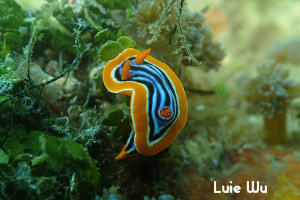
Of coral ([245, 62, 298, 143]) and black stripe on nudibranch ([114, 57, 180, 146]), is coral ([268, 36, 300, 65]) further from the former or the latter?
black stripe on nudibranch ([114, 57, 180, 146])

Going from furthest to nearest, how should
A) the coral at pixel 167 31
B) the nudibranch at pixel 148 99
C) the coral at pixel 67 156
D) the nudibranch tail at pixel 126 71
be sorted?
the coral at pixel 167 31, the nudibranch tail at pixel 126 71, the nudibranch at pixel 148 99, the coral at pixel 67 156

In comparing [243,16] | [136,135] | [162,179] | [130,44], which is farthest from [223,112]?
[243,16]

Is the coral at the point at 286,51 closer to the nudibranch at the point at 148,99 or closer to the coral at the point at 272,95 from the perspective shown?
the coral at the point at 272,95

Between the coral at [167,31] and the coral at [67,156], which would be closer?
the coral at [67,156]

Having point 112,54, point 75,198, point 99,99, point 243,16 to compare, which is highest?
point 243,16

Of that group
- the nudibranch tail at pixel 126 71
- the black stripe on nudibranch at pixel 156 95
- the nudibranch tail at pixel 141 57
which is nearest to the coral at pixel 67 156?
the black stripe on nudibranch at pixel 156 95

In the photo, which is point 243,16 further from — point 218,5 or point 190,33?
point 190,33

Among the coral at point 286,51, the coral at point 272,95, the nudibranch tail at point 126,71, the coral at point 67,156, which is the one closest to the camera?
the coral at point 67,156

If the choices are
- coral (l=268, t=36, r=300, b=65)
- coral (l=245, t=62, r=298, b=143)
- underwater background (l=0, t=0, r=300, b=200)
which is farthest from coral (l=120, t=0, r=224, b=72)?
coral (l=268, t=36, r=300, b=65)
